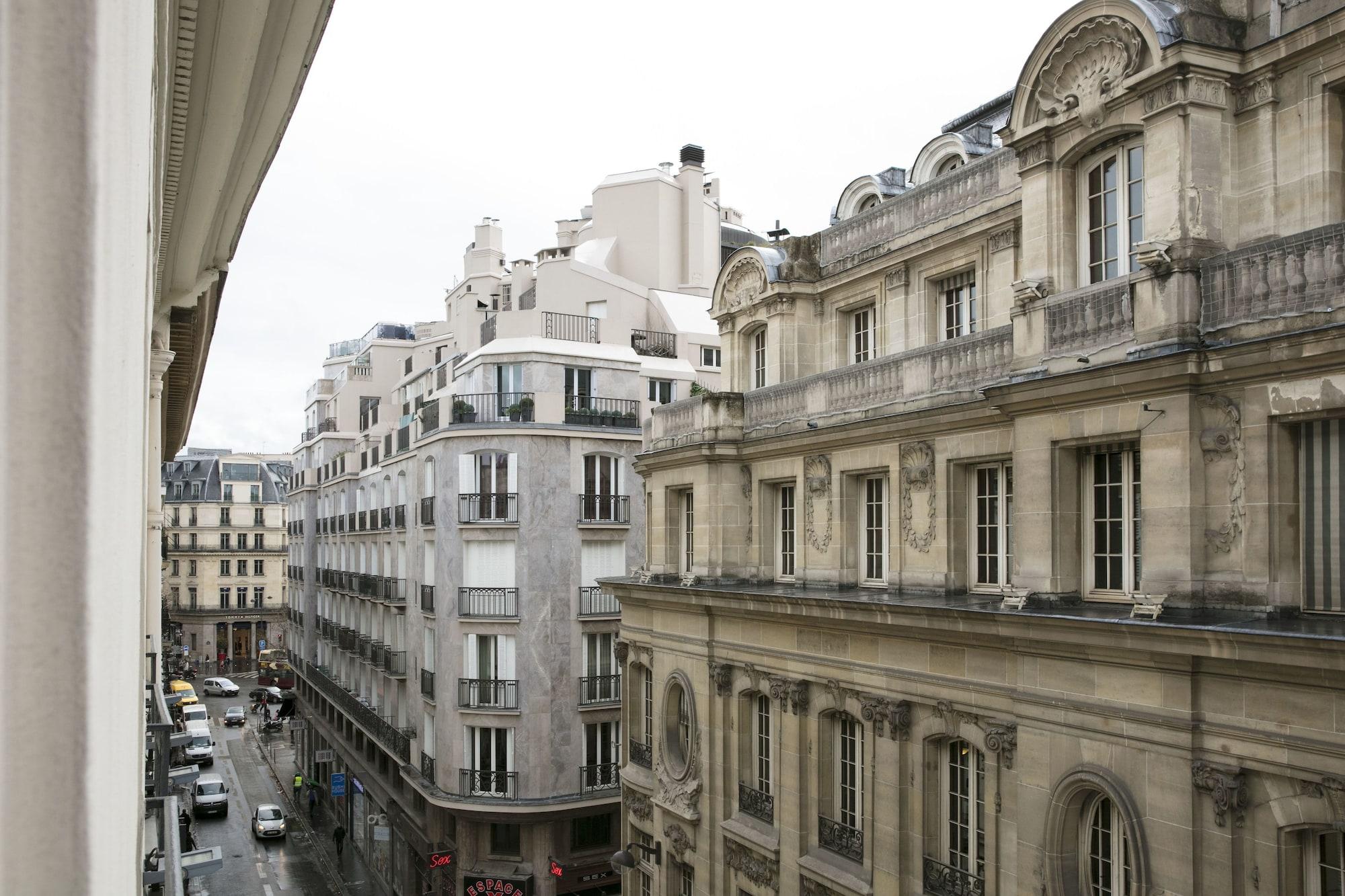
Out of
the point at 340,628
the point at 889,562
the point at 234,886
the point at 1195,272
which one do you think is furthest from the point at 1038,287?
the point at 340,628

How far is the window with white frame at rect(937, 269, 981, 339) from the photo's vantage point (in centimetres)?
2019

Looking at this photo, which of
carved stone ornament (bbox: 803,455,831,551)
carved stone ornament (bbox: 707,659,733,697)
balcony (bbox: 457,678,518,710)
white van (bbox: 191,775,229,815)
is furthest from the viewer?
white van (bbox: 191,775,229,815)

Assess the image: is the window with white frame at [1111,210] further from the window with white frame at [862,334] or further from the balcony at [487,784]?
the balcony at [487,784]

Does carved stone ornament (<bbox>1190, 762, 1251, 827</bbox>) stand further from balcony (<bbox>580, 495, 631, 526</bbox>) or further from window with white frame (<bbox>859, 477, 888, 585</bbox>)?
balcony (<bbox>580, 495, 631, 526</bbox>)

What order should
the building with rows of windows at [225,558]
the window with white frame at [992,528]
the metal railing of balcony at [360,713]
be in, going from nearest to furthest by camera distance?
the window with white frame at [992,528]
the metal railing of balcony at [360,713]
the building with rows of windows at [225,558]

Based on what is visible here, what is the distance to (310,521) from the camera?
6675 cm

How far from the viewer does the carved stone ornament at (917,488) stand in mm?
18812

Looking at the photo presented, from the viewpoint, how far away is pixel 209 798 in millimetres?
51375

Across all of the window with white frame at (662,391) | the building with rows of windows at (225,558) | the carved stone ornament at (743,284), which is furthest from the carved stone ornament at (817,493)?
the building with rows of windows at (225,558)

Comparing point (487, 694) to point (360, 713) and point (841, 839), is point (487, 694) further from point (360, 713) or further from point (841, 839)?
point (841, 839)

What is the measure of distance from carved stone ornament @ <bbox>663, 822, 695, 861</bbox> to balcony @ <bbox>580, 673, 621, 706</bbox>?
36.9 feet

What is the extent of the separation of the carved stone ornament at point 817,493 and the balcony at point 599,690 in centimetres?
1607

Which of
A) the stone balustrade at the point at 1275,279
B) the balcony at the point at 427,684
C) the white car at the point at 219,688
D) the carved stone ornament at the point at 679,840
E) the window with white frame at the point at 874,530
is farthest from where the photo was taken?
the white car at the point at 219,688

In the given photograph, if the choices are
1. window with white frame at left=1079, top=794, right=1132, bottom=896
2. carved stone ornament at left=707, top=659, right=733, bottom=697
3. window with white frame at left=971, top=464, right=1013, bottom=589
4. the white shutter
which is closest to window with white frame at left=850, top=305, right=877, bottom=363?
window with white frame at left=971, top=464, right=1013, bottom=589
